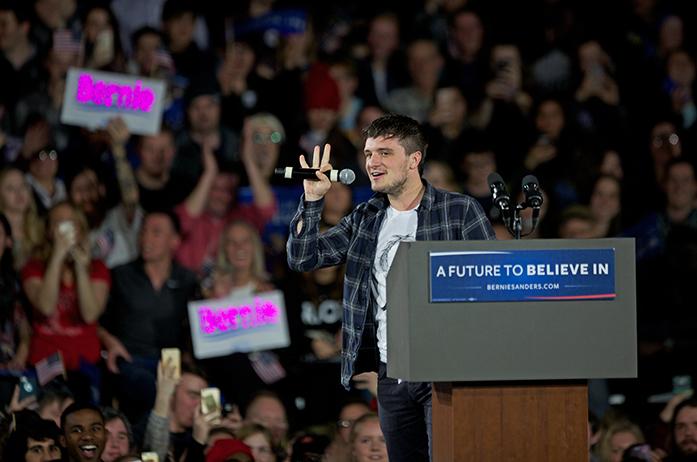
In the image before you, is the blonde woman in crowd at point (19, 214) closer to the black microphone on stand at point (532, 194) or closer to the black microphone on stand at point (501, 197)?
the black microphone on stand at point (501, 197)

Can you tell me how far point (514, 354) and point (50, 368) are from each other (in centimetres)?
358

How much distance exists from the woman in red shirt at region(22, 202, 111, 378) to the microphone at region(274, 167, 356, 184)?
319cm

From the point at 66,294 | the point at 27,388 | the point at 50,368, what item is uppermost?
the point at 66,294

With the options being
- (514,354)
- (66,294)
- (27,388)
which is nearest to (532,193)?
(514,354)

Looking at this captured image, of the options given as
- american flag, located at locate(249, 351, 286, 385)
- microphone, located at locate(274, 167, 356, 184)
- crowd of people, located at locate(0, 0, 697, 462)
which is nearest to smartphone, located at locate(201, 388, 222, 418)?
crowd of people, located at locate(0, 0, 697, 462)

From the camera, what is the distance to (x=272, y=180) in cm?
760

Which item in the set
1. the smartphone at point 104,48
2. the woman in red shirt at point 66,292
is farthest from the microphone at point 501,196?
the smartphone at point 104,48

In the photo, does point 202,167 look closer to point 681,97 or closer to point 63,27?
point 63,27

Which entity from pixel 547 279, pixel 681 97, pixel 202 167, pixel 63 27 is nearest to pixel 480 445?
pixel 547 279

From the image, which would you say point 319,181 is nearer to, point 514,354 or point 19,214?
point 514,354

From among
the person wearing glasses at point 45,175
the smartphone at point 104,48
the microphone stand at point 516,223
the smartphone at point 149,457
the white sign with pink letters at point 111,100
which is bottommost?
the smartphone at point 149,457

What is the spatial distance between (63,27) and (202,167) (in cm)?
118

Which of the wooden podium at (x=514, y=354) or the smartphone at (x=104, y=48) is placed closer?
the wooden podium at (x=514, y=354)

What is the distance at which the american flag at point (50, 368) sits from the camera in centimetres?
654
